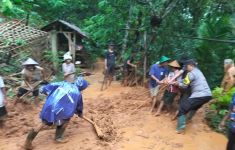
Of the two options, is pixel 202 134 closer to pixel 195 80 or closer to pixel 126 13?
pixel 195 80

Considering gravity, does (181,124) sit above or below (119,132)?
above

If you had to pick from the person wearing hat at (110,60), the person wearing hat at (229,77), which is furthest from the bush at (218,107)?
the person wearing hat at (110,60)

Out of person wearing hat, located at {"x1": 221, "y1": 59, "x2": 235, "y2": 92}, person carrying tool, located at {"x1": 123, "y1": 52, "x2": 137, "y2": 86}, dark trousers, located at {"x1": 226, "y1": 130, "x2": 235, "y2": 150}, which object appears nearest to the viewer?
dark trousers, located at {"x1": 226, "y1": 130, "x2": 235, "y2": 150}

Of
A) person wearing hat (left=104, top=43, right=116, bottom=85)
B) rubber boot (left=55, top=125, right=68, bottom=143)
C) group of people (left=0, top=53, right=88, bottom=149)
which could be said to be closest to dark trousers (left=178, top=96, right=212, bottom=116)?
group of people (left=0, top=53, right=88, bottom=149)

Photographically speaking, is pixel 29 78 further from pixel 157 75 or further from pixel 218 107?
pixel 218 107

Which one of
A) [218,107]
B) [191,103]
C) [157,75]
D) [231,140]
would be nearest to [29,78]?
[157,75]

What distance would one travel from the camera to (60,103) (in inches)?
253

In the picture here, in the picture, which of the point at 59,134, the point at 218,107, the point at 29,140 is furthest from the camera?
the point at 218,107

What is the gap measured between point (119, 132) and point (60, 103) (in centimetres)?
160

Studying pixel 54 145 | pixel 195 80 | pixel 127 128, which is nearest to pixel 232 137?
pixel 195 80

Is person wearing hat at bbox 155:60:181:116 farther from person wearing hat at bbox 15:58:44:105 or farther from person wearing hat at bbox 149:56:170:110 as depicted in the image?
person wearing hat at bbox 15:58:44:105

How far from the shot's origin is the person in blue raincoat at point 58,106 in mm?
6340

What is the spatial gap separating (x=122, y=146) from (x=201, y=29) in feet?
17.8

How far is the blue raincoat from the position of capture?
20.8 feet
